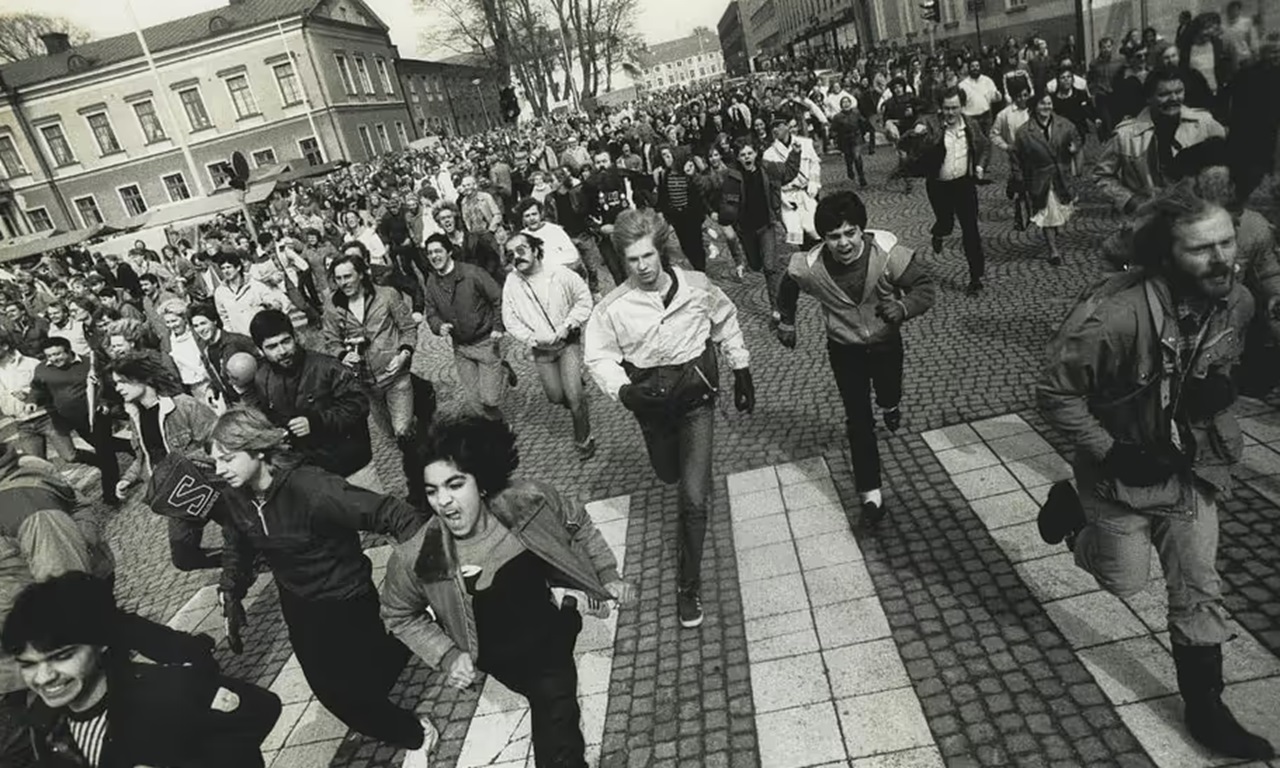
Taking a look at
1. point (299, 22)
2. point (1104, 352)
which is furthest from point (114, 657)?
point (299, 22)

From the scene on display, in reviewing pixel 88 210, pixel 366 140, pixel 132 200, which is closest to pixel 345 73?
pixel 366 140

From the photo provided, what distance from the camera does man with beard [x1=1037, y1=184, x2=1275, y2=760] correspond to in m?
2.59

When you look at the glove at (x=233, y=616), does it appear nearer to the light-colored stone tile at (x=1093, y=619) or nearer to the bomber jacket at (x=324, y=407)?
the bomber jacket at (x=324, y=407)

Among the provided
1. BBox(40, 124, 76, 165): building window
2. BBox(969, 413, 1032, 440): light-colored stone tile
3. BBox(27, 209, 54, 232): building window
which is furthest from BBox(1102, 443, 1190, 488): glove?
BBox(27, 209, 54, 232): building window

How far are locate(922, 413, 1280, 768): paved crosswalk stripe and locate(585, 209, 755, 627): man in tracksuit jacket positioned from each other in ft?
5.63

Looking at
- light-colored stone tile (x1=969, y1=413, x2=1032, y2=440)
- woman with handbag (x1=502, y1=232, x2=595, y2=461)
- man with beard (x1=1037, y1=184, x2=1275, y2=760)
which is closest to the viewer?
man with beard (x1=1037, y1=184, x2=1275, y2=760)

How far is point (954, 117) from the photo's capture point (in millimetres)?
8203

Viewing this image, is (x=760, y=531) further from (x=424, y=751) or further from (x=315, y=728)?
(x=315, y=728)

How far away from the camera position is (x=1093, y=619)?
367 centimetres

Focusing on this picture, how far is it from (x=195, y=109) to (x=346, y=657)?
55.3 m

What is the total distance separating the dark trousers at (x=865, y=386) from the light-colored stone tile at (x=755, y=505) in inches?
29.1

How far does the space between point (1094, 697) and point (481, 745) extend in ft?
9.00

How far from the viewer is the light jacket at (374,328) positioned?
6.36 metres

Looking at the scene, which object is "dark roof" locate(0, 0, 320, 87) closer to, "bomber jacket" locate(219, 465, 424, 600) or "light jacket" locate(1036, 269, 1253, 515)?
"bomber jacket" locate(219, 465, 424, 600)
